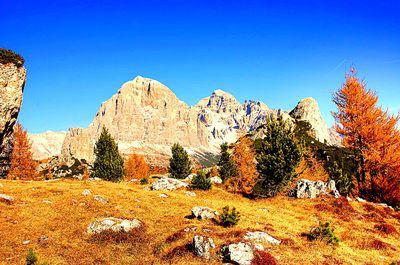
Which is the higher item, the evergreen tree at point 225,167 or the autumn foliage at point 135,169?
the evergreen tree at point 225,167

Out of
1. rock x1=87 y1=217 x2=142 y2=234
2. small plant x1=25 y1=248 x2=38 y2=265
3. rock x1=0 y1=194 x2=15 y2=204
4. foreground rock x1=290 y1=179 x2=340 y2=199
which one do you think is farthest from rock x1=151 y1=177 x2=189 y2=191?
small plant x1=25 y1=248 x2=38 y2=265

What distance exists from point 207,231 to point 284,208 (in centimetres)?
1797

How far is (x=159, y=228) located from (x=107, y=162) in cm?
4819

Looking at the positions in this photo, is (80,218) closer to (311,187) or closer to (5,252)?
(5,252)

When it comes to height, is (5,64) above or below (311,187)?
above

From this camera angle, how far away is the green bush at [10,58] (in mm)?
20472

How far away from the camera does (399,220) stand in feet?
115

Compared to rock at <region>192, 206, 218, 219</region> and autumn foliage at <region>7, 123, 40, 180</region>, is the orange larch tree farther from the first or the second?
autumn foliage at <region>7, 123, 40, 180</region>

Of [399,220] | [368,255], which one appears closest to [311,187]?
[399,220]

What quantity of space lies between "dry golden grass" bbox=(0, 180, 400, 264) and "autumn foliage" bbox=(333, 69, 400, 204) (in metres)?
6.32

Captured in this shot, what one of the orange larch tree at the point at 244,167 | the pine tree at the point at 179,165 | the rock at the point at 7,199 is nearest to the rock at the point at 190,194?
the orange larch tree at the point at 244,167

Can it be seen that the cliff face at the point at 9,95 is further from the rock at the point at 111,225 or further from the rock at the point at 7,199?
the rock at the point at 7,199

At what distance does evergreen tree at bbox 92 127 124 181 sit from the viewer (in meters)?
69.0

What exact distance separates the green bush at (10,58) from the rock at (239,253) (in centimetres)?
1858
